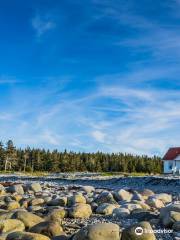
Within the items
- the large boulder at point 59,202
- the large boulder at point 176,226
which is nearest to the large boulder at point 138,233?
the large boulder at point 176,226

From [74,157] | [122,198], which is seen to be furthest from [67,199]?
[74,157]

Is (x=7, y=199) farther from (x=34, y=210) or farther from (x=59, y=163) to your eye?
(x=59, y=163)

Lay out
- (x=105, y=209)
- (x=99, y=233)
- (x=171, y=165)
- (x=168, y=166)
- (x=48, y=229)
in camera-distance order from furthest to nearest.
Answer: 1. (x=168, y=166)
2. (x=171, y=165)
3. (x=105, y=209)
4. (x=48, y=229)
5. (x=99, y=233)

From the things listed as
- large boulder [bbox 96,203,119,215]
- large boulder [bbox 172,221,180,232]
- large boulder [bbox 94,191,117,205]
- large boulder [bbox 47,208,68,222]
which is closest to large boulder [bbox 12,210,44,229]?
large boulder [bbox 47,208,68,222]

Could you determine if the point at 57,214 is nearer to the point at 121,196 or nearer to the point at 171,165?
the point at 121,196

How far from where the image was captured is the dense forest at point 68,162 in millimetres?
86312

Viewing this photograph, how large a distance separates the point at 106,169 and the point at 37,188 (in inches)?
2811

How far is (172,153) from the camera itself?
62.4m

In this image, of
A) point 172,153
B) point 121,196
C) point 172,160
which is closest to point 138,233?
point 121,196

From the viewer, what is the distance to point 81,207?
11.8 meters

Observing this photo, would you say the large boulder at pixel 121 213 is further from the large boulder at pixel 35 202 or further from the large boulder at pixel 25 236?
→ the large boulder at pixel 25 236

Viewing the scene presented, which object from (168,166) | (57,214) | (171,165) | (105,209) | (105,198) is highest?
(171,165)

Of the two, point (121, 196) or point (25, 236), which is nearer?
point (25, 236)

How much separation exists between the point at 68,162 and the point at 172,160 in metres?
32.3
